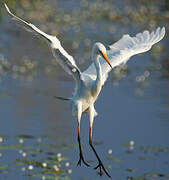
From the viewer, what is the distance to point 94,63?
6.58 meters

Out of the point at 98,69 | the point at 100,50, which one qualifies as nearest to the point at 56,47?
the point at 100,50

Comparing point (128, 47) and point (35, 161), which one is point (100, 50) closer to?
point (128, 47)

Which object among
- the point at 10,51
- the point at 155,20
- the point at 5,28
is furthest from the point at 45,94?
the point at 155,20

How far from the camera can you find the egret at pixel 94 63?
20.5ft

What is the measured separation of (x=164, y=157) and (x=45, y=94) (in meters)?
3.60

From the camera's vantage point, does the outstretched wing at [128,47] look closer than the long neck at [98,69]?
No

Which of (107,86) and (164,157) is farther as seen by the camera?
(107,86)

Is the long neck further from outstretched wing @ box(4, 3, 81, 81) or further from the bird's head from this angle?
outstretched wing @ box(4, 3, 81, 81)

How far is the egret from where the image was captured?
6.24m

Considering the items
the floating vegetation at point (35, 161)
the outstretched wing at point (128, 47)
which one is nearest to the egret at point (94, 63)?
the outstretched wing at point (128, 47)

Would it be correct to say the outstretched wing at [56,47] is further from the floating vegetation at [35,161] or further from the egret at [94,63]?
the floating vegetation at [35,161]

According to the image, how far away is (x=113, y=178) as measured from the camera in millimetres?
8141

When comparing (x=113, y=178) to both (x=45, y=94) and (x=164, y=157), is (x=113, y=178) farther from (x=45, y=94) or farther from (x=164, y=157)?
(x=45, y=94)

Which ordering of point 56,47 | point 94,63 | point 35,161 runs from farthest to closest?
1. point 35,161
2. point 94,63
3. point 56,47
